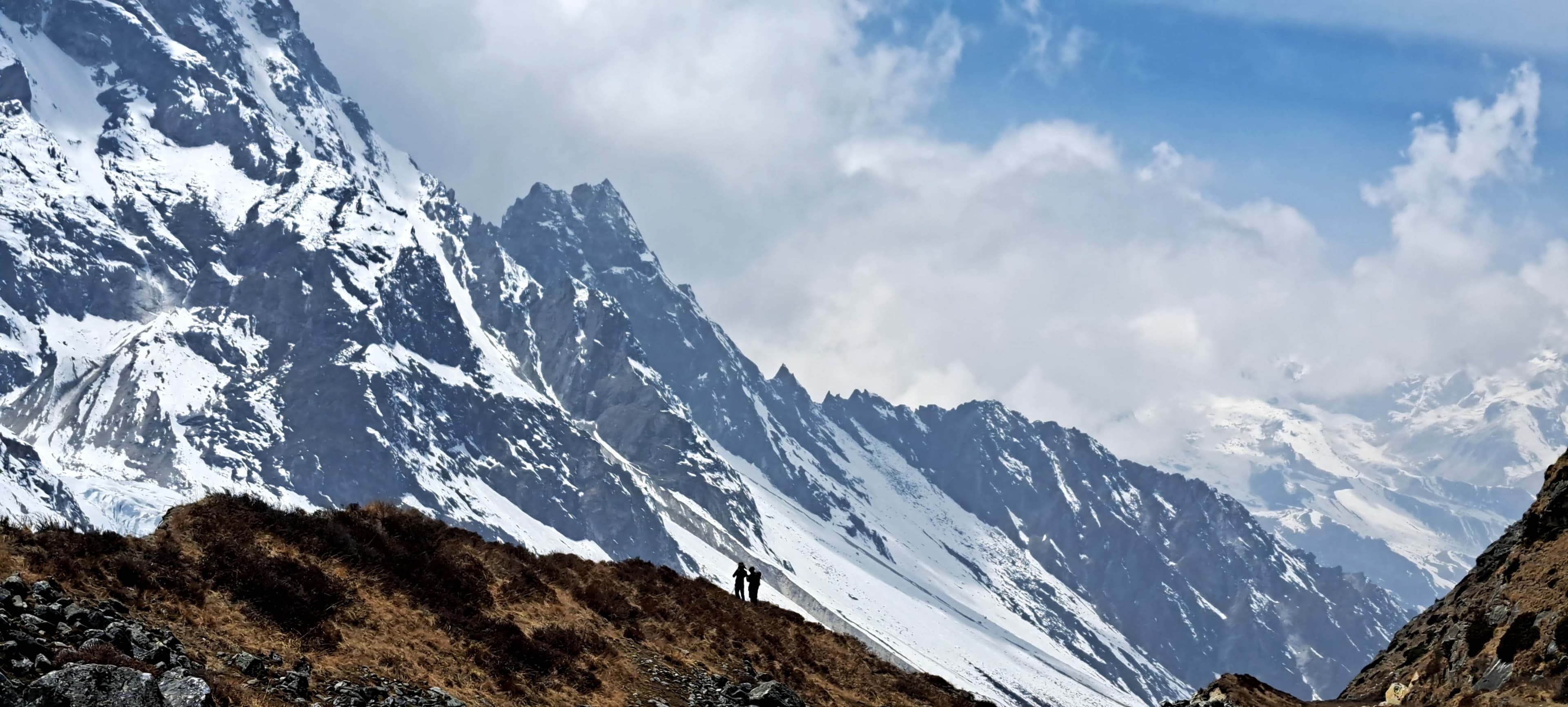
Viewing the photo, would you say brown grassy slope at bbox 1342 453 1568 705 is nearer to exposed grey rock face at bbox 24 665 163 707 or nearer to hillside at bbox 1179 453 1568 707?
hillside at bbox 1179 453 1568 707

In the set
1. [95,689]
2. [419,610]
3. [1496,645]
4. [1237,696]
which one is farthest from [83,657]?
[1237,696]

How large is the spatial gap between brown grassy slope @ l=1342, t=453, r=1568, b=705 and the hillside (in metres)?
0.04

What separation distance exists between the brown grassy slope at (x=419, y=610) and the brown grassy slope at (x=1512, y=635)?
657 inches

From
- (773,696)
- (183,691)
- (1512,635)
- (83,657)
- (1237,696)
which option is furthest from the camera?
(1237,696)

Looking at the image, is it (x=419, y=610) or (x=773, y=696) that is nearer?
(x=419, y=610)

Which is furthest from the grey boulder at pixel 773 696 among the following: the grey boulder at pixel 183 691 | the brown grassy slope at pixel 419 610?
the grey boulder at pixel 183 691

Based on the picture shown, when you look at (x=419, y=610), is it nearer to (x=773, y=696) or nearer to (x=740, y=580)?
(x=773, y=696)

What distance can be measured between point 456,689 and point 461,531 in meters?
14.0

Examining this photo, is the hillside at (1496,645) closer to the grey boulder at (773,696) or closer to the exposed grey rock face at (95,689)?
the grey boulder at (773,696)

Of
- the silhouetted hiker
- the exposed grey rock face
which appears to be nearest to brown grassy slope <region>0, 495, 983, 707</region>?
the exposed grey rock face

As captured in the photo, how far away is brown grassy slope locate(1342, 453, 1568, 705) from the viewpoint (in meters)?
28.9

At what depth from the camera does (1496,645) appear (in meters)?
32.5

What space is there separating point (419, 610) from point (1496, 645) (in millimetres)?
29006

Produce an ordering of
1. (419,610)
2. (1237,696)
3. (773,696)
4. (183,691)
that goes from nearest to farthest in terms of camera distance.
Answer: (183,691) → (419,610) → (773,696) → (1237,696)
